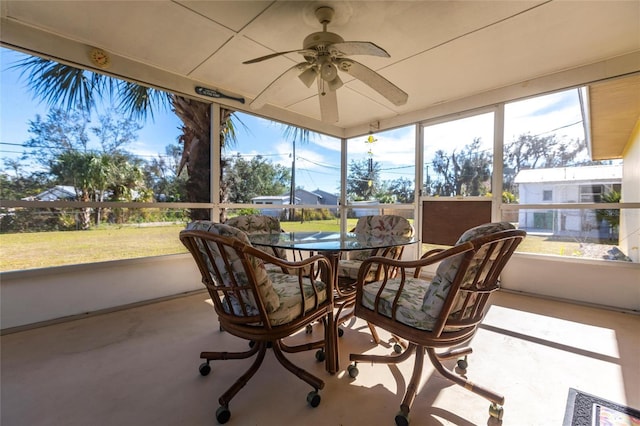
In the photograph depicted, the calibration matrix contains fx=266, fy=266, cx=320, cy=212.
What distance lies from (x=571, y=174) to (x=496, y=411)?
2.89 m

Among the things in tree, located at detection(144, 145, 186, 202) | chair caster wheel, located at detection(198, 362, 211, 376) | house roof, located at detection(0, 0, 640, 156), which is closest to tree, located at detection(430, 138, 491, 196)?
house roof, located at detection(0, 0, 640, 156)

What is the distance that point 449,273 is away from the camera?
1191 mm

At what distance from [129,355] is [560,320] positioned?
3587mm

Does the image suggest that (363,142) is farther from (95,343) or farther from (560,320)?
(95,343)

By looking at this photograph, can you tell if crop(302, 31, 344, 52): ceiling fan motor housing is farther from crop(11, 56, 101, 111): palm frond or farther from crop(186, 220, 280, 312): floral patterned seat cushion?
crop(11, 56, 101, 111): palm frond

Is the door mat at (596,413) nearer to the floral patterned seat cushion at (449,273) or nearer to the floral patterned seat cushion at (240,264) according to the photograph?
the floral patterned seat cushion at (449,273)

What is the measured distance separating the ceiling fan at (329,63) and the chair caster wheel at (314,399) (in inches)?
77.1

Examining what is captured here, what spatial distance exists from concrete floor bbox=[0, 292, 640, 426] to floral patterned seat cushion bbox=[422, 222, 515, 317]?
0.58 meters

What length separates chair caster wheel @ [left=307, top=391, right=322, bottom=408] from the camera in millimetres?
1378

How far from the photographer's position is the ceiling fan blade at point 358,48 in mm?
1615

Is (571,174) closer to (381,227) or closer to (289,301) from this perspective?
(381,227)

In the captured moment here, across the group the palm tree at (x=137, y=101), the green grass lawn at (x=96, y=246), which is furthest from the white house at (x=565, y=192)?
the palm tree at (x=137, y=101)

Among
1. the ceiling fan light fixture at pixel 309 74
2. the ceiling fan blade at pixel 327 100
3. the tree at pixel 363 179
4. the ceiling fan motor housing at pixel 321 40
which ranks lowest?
the tree at pixel 363 179

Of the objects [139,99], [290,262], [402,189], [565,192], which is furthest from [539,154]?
[139,99]
